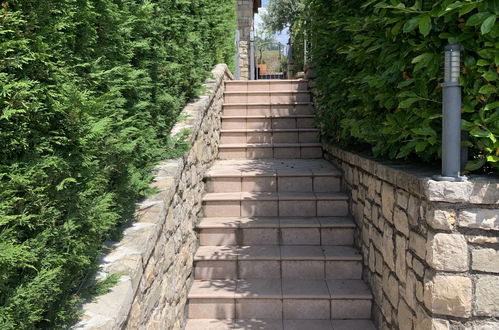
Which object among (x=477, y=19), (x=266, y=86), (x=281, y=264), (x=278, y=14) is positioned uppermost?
(x=278, y=14)

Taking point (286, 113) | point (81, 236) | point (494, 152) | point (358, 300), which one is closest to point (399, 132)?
point (494, 152)

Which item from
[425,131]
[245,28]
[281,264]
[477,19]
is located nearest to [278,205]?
[281,264]

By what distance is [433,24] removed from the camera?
1.89 meters

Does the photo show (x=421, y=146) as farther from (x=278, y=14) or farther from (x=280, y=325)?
(x=278, y=14)

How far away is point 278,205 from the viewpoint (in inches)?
155

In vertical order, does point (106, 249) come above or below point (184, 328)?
above

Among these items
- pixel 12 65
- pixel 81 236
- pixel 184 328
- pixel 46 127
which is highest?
pixel 12 65

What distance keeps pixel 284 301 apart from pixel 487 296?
1587 millimetres

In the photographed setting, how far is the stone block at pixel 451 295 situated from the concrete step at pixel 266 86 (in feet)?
16.6

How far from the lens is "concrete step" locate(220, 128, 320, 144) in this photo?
5.50 meters

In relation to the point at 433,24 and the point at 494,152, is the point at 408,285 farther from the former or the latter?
the point at 433,24

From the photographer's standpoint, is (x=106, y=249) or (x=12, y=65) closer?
(x=12, y=65)

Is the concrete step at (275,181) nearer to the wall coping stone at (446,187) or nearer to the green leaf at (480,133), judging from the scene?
the wall coping stone at (446,187)

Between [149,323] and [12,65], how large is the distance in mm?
1537
